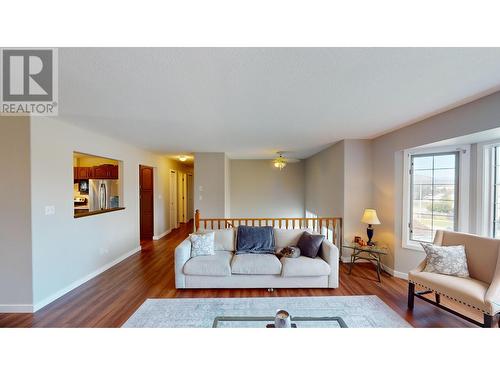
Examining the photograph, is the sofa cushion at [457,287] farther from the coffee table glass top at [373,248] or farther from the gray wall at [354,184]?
Result: the gray wall at [354,184]

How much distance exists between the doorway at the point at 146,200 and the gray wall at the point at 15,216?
3.36 m

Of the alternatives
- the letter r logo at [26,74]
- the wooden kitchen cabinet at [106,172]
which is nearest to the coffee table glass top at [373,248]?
the letter r logo at [26,74]

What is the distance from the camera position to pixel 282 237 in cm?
349

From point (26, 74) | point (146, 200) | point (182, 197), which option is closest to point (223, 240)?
point (26, 74)

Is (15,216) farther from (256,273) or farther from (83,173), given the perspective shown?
(83,173)

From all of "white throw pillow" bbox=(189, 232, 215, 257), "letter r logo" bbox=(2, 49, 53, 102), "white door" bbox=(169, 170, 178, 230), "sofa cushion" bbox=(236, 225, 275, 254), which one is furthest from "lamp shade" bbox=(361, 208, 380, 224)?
"white door" bbox=(169, 170, 178, 230)

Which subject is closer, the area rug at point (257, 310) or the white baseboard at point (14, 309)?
the area rug at point (257, 310)

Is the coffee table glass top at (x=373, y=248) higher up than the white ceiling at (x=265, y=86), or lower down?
lower down

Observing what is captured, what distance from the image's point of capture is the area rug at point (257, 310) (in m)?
2.19

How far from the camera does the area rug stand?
219cm

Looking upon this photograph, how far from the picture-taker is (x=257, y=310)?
7.87 feet

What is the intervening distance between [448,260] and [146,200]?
20.7 ft

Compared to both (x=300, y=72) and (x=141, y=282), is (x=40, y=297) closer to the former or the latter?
(x=141, y=282)

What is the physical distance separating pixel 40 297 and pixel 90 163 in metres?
4.18
